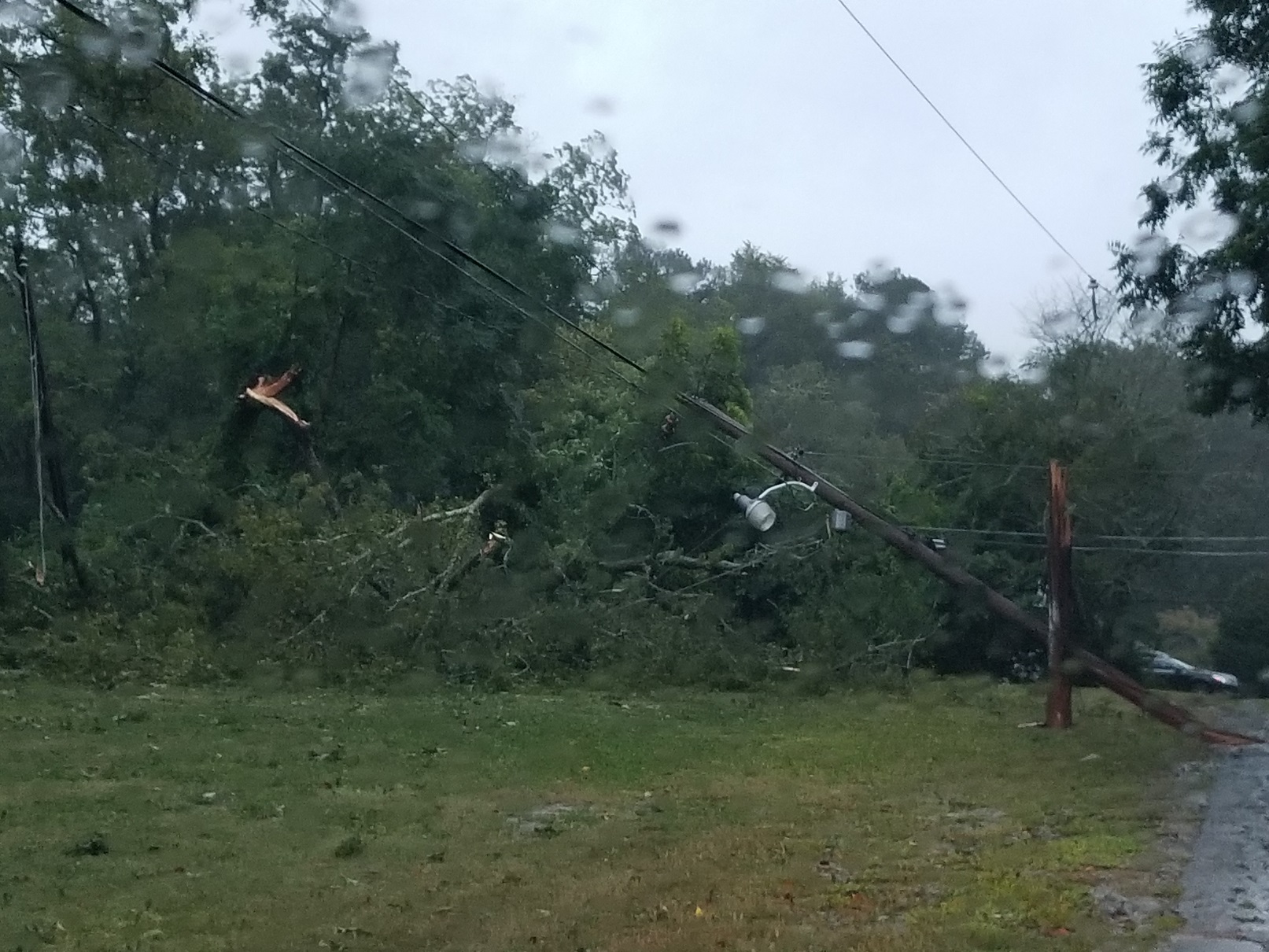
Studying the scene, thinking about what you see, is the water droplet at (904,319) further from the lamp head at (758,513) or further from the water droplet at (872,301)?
the lamp head at (758,513)

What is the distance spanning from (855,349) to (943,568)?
13.2m

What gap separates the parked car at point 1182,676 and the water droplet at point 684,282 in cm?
905

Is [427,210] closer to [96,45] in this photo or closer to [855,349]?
[96,45]

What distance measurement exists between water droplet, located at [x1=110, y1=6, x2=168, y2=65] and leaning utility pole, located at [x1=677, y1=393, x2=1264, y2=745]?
7.95 m

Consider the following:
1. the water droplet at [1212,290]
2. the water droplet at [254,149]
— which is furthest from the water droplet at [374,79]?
the water droplet at [1212,290]

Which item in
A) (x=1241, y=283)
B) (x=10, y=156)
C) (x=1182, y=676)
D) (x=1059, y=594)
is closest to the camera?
(x=1241, y=283)

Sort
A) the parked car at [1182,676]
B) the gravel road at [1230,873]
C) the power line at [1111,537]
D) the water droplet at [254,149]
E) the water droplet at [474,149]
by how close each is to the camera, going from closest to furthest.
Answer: the gravel road at [1230,873], the water droplet at [254,149], the parked car at [1182,676], the water droplet at [474,149], the power line at [1111,537]

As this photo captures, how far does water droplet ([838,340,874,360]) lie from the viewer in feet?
101

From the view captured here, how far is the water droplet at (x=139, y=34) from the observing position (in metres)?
13.0

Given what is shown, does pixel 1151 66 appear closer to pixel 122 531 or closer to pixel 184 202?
pixel 122 531

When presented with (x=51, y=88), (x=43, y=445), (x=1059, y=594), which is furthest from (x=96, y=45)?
(x=1059, y=594)

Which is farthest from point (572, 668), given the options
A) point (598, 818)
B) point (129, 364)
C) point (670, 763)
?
point (129, 364)

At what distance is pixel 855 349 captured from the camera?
102 feet

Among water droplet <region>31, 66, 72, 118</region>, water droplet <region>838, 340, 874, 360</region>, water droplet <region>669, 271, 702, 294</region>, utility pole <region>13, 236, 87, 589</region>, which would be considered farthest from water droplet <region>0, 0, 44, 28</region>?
water droplet <region>838, 340, 874, 360</region>
